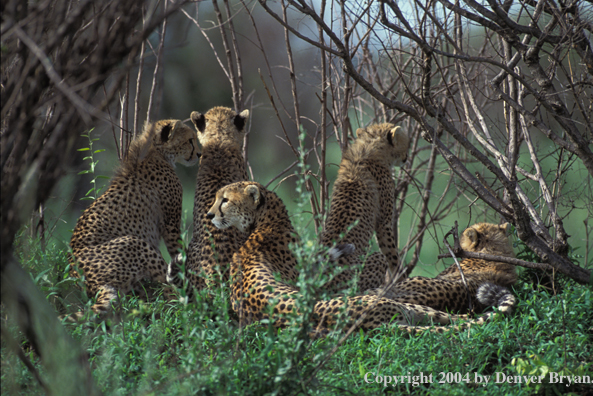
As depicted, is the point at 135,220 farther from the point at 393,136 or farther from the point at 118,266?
the point at 393,136

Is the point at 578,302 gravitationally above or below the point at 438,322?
above

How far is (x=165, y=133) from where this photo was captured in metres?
3.92

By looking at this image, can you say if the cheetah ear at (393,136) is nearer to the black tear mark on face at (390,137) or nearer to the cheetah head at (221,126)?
the black tear mark on face at (390,137)

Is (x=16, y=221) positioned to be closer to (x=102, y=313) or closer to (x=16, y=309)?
(x=16, y=309)

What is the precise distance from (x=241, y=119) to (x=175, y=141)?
514 mm

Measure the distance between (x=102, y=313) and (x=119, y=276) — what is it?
443 mm

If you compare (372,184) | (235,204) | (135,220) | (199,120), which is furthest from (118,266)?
(372,184)

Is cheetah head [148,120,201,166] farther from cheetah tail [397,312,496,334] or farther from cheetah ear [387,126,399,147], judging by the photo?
cheetah tail [397,312,496,334]

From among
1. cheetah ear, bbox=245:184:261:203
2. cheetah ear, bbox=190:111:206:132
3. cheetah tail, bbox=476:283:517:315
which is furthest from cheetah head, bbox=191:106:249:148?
cheetah tail, bbox=476:283:517:315

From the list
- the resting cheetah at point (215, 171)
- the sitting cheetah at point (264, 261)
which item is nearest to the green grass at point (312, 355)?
the sitting cheetah at point (264, 261)

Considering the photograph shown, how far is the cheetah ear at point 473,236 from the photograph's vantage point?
3531 mm

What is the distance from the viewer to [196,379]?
1607 mm

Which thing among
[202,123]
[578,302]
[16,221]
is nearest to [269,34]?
[202,123]

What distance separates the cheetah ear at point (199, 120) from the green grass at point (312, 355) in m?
1.63
